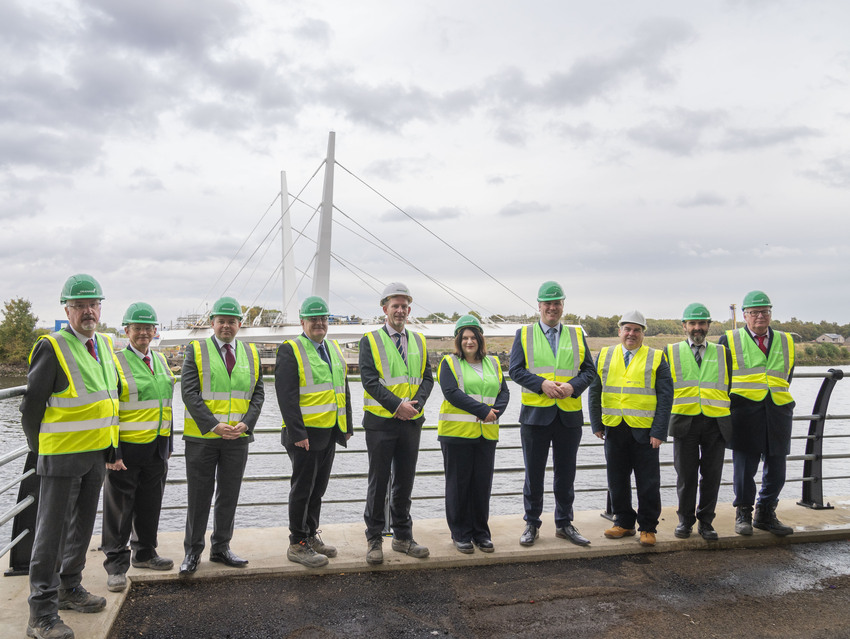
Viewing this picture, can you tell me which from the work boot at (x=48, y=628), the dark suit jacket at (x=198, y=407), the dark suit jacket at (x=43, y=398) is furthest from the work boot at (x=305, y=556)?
the dark suit jacket at (x=43, y=398)

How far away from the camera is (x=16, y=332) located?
58188 millimetres

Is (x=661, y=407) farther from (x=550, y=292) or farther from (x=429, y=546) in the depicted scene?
(x=429, y=546)

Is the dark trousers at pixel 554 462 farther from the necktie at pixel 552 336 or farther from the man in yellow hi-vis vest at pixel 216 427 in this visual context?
the man in yellow hi-vis vest at pixel 216 427

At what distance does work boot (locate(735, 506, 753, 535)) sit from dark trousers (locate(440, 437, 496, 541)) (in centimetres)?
187

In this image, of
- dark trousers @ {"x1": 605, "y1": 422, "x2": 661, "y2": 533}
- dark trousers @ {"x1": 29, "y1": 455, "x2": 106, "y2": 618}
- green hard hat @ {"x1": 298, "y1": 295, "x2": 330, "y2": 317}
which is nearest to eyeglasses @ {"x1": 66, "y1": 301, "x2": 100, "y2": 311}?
dark trousers @ {"x1": 29, "y1": 455, "x2": 106, "y2": 618}

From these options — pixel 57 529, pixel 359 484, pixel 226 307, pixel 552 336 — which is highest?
pixel 226 307

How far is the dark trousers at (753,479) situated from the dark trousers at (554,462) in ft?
4.10

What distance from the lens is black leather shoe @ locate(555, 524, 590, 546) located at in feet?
14.2

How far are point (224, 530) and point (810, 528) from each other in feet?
13.8

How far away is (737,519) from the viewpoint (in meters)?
4.67

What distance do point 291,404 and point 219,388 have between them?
46cm

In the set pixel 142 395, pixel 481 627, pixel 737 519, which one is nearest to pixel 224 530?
pixel 142 395

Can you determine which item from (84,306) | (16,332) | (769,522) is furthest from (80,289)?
(16,332)

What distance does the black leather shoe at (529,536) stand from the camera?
431cm
